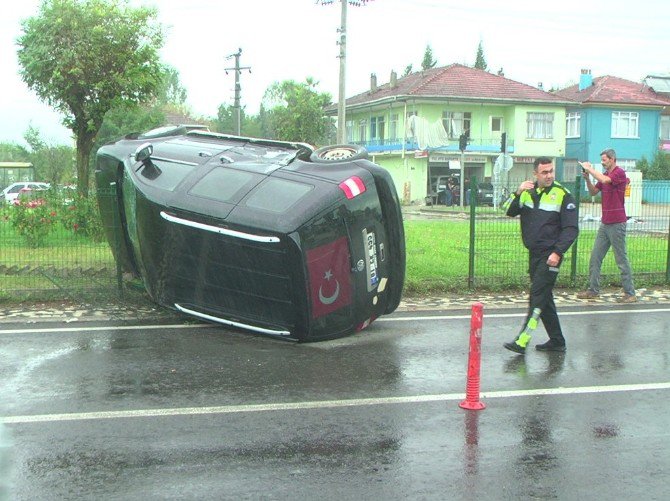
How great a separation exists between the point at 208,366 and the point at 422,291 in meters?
4.92

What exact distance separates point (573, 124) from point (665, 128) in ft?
36.1

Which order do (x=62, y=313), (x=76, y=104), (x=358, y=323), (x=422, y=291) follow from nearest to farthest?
(x=358, y=323)
(x=62, y=313)
(x=422, y=291)
(x=76, y=104)

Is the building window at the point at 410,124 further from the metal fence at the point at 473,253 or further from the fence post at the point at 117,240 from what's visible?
the fence post at the point at 117,240

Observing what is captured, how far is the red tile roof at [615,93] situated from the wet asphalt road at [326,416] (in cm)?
4743

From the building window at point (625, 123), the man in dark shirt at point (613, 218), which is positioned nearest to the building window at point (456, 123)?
the building window at point (625, 123)

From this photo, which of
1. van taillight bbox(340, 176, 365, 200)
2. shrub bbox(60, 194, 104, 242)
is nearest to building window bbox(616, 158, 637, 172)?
shrub bbox(60, 194, 104, 242)

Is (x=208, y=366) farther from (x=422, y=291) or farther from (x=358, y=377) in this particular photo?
(x=422, y=291)

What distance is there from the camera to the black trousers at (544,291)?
25.4 feet

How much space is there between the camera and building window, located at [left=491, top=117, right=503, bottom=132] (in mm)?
51688

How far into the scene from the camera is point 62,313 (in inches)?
386

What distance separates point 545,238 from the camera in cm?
780

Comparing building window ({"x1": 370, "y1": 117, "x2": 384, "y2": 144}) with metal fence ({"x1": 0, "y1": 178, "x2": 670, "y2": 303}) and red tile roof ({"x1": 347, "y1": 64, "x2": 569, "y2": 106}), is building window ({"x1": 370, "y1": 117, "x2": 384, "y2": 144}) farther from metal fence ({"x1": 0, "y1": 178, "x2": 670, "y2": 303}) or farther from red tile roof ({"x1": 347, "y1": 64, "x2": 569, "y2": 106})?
metal fence ({"x1": 0, "y1": 178, "x2": 670, "y2": 303})

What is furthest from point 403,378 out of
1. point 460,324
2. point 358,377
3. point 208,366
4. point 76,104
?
point 76,104

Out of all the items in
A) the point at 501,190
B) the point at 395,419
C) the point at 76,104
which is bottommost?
the point at 395,419
